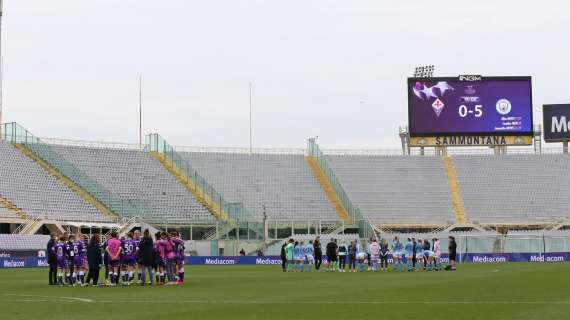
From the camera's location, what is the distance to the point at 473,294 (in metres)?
24.2

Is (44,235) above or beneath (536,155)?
beneath

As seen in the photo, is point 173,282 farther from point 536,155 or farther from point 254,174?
point 536,155

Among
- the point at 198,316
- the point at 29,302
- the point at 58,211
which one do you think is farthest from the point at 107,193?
the point at 198,316

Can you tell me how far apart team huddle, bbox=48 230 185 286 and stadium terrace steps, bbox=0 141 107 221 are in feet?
101

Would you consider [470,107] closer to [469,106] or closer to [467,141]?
[469,106]

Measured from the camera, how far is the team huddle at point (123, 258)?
1316 inches

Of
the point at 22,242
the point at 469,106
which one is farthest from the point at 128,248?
the point at 469,106

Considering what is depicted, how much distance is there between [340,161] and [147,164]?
17.2 metres

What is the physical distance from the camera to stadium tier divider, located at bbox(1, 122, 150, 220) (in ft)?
234

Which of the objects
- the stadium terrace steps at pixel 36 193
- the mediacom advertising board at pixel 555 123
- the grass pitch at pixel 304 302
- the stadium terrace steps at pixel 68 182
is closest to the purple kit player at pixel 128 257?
the grass pitch at pixel 304 302

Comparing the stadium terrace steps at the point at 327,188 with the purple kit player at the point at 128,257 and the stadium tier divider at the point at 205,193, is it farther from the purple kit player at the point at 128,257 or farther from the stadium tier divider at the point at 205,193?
the purple kit player at the point at 128,257

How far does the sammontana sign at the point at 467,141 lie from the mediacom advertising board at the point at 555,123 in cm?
561

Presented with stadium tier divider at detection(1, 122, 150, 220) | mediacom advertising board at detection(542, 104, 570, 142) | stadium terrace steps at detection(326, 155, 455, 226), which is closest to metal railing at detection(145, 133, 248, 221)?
stadium tier divider at detection(1, 122, 150, 220)

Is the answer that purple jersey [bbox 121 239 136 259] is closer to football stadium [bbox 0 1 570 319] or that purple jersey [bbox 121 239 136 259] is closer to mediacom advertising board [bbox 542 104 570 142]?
football stadium [bbox 0 1 570 319]
